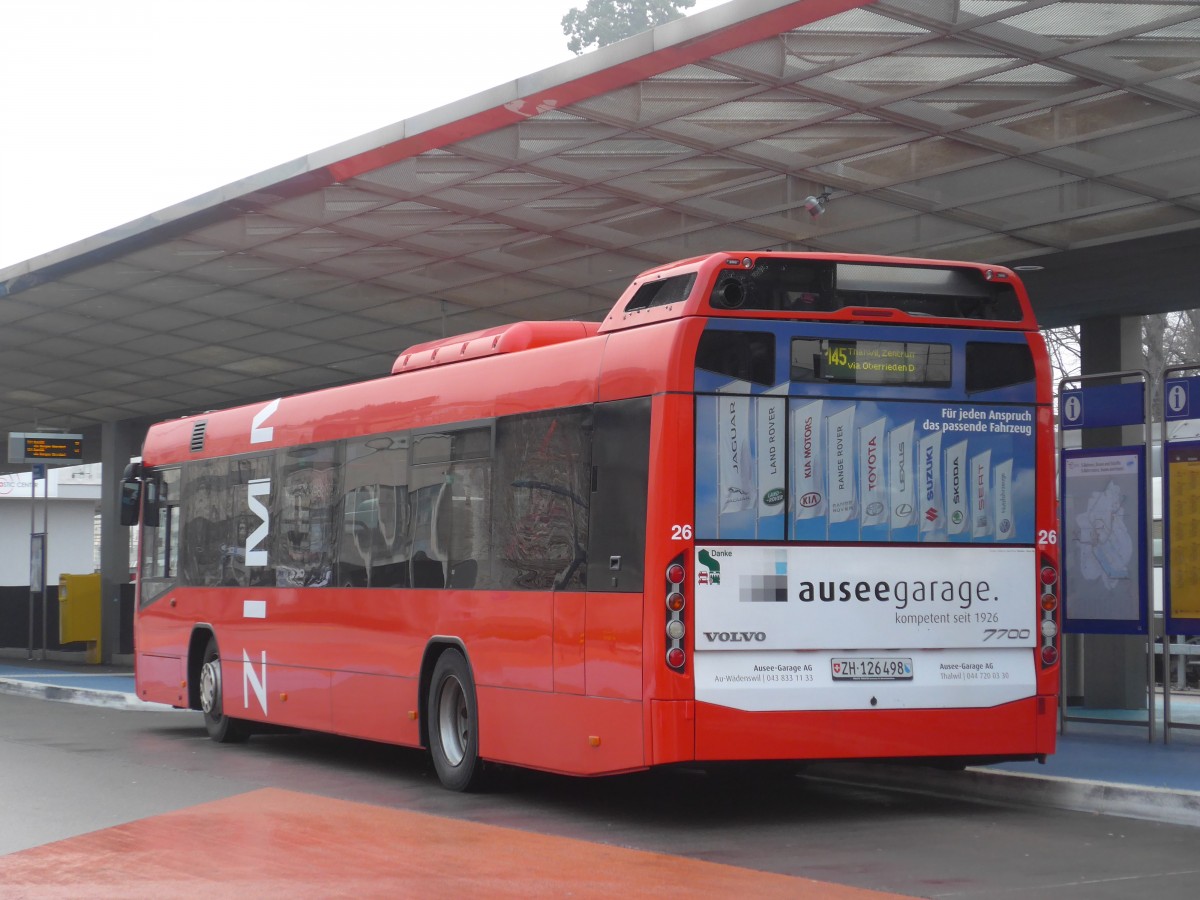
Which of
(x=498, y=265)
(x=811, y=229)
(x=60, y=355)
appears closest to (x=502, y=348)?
(x=811, y=229)

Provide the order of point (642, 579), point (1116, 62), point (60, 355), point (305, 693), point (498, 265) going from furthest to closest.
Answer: point (60, 355) < point (498, 265) < point (305, 693) < point (1116, 62) < point (642, 579)

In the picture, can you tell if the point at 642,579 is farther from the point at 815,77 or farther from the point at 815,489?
the point at 815,77

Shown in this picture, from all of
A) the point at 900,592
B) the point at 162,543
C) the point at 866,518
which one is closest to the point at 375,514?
the point at 866,518

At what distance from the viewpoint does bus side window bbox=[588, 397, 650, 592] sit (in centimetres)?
996

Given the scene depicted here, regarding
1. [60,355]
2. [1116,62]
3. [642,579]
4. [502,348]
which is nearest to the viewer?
[642,579]

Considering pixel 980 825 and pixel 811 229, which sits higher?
pixel 811 229

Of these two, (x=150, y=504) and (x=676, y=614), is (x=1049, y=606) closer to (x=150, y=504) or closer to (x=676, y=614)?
Result: (x=676, y=614)

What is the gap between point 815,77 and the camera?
14305mm

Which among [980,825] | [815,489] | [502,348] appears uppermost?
[502,348]

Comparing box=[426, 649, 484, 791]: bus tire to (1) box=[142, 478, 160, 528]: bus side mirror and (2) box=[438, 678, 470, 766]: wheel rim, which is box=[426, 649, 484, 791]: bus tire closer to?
(2) box=[438, 678, 470, 766]: wheel rim

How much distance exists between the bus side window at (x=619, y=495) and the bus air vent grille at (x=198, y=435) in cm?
783

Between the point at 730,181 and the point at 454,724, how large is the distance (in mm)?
7501

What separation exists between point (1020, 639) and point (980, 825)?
1.14m

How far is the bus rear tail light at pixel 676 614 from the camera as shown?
9664 millimetres
